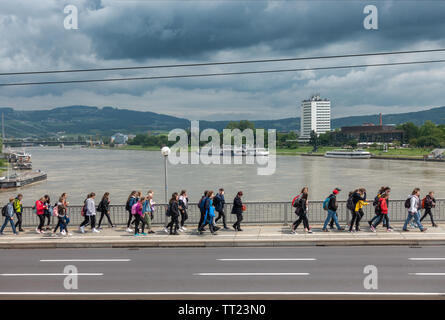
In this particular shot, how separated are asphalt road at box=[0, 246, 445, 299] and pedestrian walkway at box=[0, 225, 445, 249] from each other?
423 millimetres

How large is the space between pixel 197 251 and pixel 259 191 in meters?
32.5

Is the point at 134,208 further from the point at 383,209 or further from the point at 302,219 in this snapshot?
the point at 383,209

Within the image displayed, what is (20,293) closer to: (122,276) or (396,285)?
(122,276)

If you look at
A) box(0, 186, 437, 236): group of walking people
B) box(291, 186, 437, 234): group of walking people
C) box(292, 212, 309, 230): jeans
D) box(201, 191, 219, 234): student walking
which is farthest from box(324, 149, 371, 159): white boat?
box(201, 191, 219, 234): student walking

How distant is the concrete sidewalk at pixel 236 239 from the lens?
14.5m

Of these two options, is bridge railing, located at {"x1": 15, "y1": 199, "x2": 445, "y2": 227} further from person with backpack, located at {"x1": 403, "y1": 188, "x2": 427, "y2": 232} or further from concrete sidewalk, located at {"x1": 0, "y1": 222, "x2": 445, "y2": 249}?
concrete sidewalk, located at {"x1": 0, "y1": 222, "x2": 445, "y2": 249}

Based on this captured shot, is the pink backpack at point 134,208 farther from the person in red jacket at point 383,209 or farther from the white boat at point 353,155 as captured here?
the white boat at point 353,155

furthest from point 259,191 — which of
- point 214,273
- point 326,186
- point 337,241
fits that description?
point 214,273

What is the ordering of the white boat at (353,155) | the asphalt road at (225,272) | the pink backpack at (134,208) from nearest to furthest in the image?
the asphalt road at (225,272) → the pink backpack at (134,208) → the white boat at (353,155)

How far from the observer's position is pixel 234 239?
15.1m

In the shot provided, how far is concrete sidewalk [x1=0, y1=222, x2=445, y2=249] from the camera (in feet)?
47.6

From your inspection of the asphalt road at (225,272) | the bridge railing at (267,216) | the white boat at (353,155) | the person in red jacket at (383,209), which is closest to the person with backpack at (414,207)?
the person in red jacket at (383,209)
